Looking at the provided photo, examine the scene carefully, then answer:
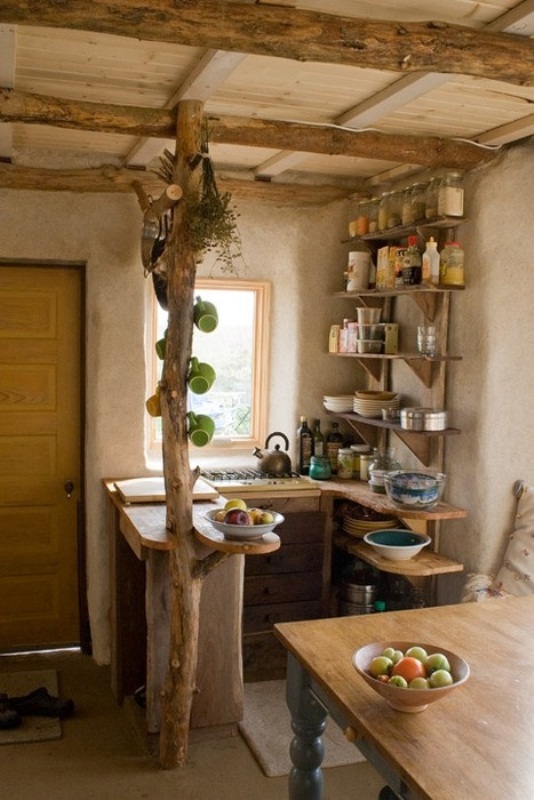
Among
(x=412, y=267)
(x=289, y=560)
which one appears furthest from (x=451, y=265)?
(x=289, y=560)

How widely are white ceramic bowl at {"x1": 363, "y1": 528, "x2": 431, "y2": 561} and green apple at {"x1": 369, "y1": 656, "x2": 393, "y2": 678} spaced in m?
1.98

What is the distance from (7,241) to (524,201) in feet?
8.68

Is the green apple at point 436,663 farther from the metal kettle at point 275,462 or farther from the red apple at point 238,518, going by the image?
the metal kettle at point 275,462

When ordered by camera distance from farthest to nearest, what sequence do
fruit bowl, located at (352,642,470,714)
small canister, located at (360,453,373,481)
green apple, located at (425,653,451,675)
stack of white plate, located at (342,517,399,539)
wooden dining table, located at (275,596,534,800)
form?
small canister, located at (360,453,373,481)
stack of white plate, located at (342,517,399,539)
green apple, located at (425,653,451,675)
fruit bowl, located at (352,642,470,714)
wooden dining table, located at (275,596,534,800)

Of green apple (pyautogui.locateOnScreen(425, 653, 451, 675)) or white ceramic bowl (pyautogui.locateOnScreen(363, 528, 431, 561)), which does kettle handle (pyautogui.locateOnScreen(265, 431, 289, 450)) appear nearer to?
white ceramic bowl (pyautogui.locateOnScreen(363, 528, 431, 561))

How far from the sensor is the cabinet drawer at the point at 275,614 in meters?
4.43

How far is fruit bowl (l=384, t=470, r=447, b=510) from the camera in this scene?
3977mm

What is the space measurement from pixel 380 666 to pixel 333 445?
2.95m

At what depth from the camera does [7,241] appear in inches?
174

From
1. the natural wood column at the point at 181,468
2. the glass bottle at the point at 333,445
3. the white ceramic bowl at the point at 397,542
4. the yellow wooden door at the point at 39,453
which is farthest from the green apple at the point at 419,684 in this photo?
the yellow wooden door at the point at 39,453

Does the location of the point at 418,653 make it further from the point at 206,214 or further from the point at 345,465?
the point at 345,465

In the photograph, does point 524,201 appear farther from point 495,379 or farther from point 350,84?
point 350,84

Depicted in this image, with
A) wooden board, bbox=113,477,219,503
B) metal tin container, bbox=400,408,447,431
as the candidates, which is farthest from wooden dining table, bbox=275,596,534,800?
wooden board, bbox=113,477,219,503

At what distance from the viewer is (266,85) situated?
318 centimetres
